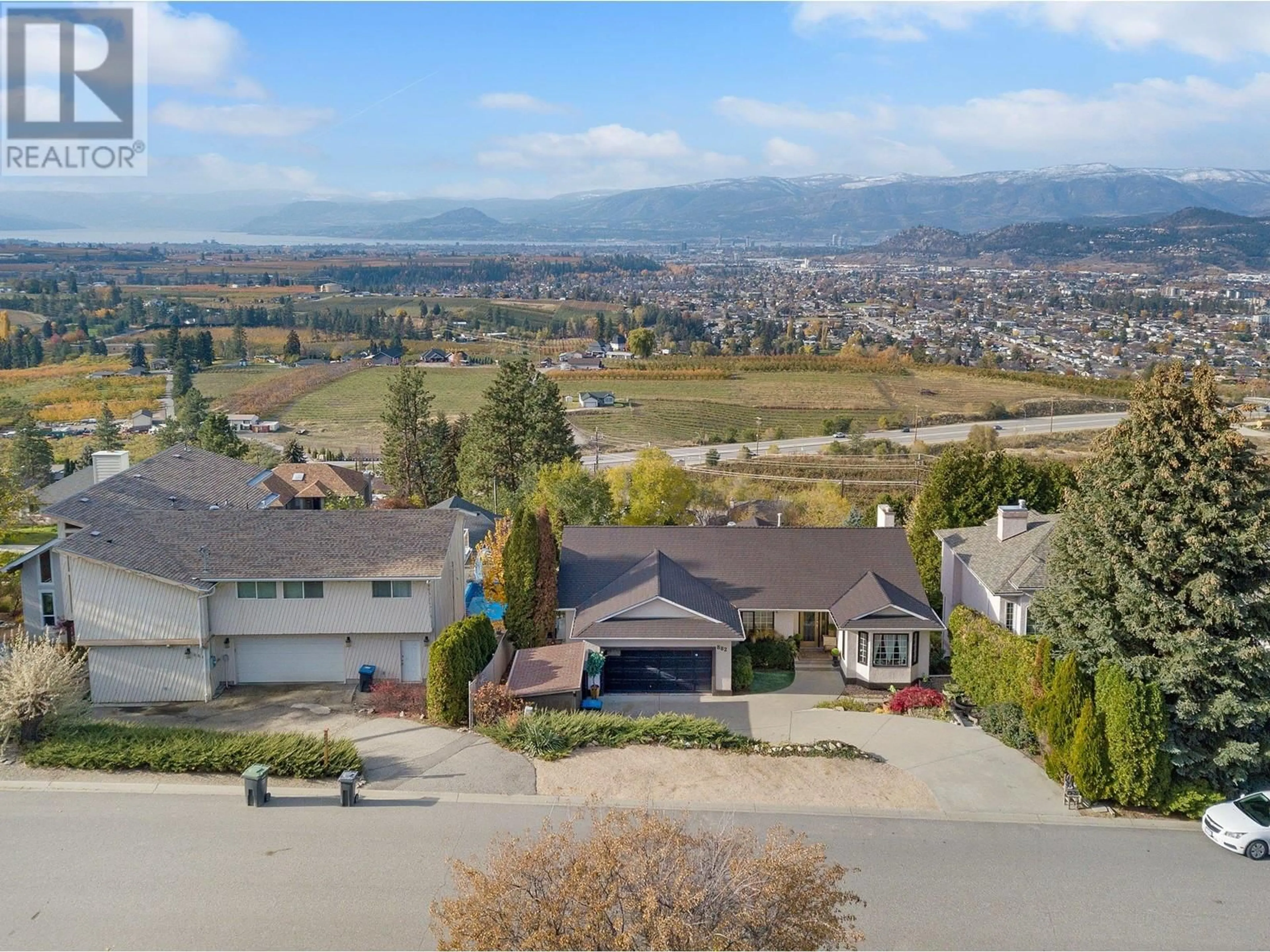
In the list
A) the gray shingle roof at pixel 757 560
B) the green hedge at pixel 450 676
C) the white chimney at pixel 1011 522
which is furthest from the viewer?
the gray shingle roof at pixel 757 560

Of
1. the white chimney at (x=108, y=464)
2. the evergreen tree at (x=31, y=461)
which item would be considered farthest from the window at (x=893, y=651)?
the evergreen tree at (x=31, y=461)

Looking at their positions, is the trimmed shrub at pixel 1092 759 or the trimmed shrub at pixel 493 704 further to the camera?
the trimmed shrub at pixel 493 704

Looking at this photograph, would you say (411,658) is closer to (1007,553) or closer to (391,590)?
(391,590)

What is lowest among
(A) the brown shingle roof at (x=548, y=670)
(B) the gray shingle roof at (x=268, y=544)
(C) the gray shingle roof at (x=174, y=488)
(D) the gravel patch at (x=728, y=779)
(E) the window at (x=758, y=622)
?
(D) the gravel patch at (x=728, y=779)

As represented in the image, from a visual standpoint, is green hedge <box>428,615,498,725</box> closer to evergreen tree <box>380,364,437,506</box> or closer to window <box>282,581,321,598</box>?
window <box>282,581,321,598</box>

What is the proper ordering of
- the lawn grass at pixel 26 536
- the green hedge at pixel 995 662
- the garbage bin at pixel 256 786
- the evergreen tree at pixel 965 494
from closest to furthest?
the garbage bin at pixel 256 786, the green hedge at pixel 995 662, the evergreen tree at pixel 965 494, the lawn grass at pixel 26 536

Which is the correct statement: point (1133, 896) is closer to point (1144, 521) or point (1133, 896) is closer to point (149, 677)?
point (1144, 521)

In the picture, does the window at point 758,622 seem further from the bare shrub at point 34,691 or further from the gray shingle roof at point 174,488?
the bare shrub at point 34,691
